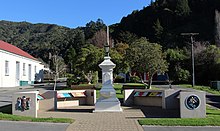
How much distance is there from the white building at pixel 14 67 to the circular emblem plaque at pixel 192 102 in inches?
1552

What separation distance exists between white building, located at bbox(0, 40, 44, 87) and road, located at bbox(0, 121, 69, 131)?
37.8 meters

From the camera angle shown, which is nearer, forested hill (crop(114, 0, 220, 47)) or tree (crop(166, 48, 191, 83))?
tree (crop(166, 48, 191, 83))

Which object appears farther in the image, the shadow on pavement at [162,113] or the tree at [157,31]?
the tree at [157,31]

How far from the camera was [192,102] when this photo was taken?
12.8 meters

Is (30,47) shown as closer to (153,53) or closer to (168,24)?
(168,24)

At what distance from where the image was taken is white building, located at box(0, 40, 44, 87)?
1899 inches

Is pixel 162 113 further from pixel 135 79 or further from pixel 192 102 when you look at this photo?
pixel 135 79

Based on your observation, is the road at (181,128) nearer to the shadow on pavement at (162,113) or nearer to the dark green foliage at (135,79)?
the shadow on pavement at (162,113)

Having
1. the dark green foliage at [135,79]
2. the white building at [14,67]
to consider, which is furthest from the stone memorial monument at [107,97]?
the dark green foliage at [135,79]

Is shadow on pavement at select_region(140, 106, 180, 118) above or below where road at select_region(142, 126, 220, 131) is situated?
below

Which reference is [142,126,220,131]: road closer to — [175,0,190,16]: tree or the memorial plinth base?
the memorial plinth base

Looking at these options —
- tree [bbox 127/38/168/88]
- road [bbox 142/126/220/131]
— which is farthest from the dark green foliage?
road [bbox 142/126/220/131]

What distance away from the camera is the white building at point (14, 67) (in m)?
48.2

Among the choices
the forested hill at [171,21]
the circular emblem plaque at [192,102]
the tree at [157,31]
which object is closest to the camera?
the circular emblem plaque at [192,102]
